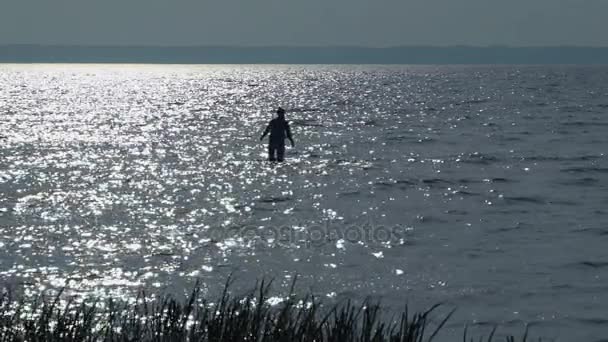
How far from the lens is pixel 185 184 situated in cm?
2859

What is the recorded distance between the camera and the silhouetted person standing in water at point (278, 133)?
95.7 ft

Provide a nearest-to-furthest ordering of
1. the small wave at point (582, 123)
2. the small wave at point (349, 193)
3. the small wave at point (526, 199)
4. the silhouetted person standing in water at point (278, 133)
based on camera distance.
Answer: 1. the small wave at point (526, 199)
2. the small wave at point (349, 193)
3. the silhouetted person standing in water at point (278, 133)
4. the small wave at point (582, 123)

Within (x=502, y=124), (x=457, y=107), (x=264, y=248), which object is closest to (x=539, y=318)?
(x=264, y=248)

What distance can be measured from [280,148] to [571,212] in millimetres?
12685

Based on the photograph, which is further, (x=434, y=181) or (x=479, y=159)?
(x=479, y=159)

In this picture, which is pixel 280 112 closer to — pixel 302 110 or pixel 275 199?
pixel 275 199

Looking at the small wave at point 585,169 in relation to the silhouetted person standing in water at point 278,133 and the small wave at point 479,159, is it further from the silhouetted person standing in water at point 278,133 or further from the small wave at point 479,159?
the silhouetted person standing in water at point 278,133

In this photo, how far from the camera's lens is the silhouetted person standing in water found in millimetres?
29156

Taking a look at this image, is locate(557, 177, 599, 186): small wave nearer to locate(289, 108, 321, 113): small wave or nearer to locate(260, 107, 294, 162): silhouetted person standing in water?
locate(260, 107, 294, 162): silhouetted person standing in water

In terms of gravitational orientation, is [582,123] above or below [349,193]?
below

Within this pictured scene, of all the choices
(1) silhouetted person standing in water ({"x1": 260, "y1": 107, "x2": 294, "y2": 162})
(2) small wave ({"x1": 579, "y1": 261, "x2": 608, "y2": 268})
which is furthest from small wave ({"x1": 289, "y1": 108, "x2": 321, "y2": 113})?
(2) small wave ({"x1": 579, "y1": 261, "x2": 608, "y2": 268})

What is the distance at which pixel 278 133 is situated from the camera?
100ft

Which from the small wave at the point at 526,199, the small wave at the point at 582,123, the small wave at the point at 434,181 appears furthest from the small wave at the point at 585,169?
the small wave at the point at 582,123

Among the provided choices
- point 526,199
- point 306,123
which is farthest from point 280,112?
point 306,123
